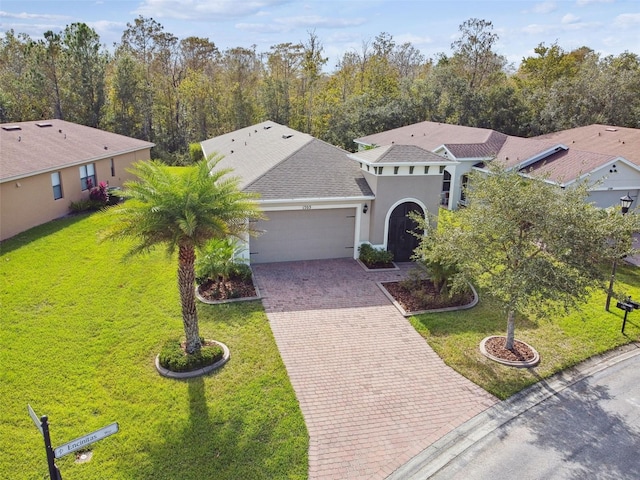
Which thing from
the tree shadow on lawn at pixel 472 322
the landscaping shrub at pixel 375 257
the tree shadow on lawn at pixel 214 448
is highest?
the landscaping shrub at pixel 375 257

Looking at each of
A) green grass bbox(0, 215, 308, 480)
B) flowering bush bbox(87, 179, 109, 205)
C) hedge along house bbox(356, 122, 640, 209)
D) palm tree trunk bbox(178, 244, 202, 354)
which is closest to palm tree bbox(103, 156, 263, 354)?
palm tree trunk bbox(178, 244, 202, 354)

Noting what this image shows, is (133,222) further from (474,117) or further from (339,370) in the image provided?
(474,117)

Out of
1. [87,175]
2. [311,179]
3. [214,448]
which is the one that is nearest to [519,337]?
[214,448]

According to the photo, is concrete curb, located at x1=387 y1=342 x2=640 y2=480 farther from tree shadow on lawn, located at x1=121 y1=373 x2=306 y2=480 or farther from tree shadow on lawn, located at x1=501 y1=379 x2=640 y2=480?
tree shadow on lawn, located at x1=121 y1=373 x2=306 y2=480

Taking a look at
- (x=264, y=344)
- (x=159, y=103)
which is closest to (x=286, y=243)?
(x=264, y=344)

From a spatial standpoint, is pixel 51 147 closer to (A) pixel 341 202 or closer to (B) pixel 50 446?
(A) pixel 341 202

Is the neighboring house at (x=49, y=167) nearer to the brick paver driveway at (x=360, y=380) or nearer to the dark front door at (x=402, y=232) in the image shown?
the brick paver driveway at (x=360, y=380)

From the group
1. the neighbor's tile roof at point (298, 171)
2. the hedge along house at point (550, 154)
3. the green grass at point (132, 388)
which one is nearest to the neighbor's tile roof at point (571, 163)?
the hedge along house at point (550, 154)
